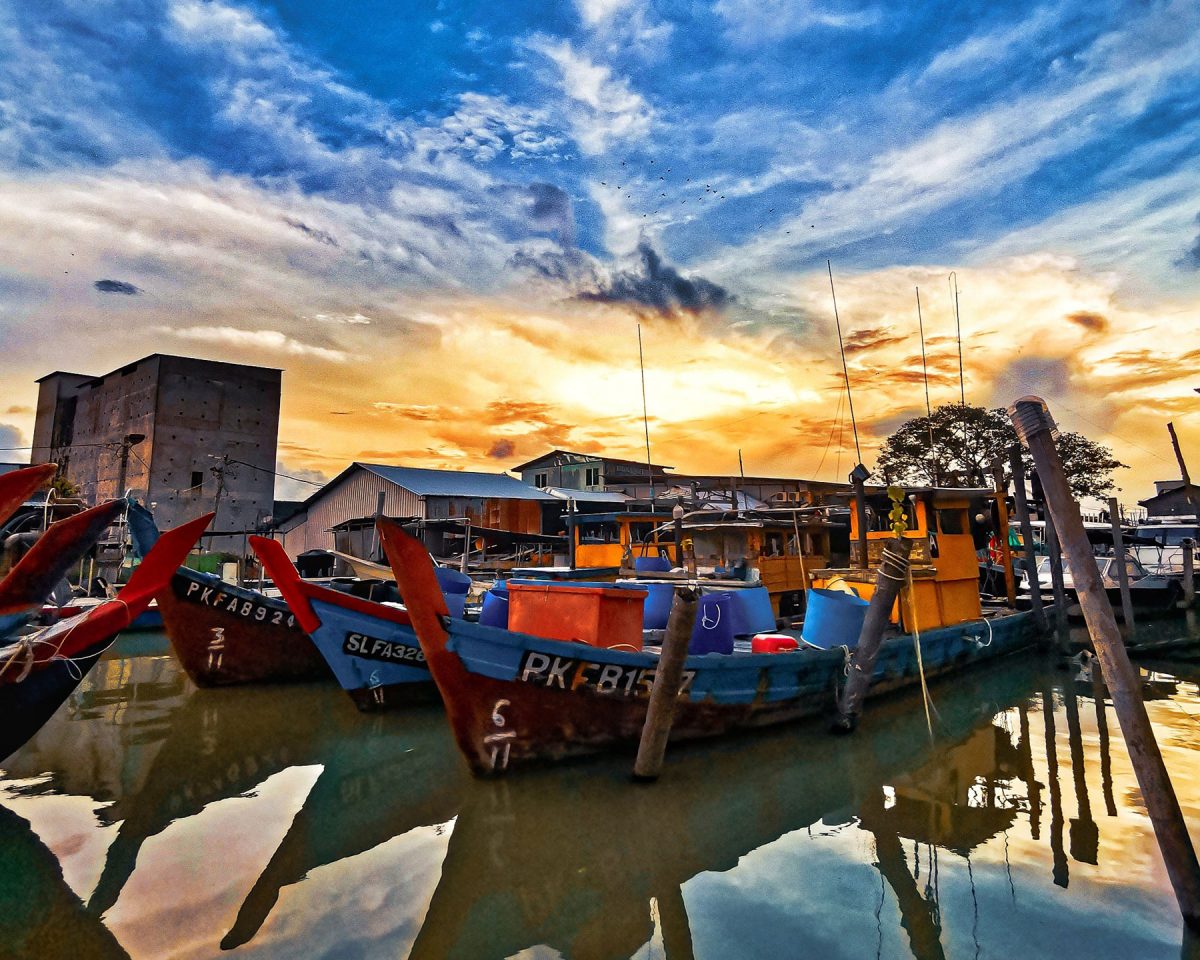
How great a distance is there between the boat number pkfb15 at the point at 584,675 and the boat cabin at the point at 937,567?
5.84 meters

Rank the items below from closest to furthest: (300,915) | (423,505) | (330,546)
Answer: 1. (300,915)
2. (423,505)
3. (330,546)

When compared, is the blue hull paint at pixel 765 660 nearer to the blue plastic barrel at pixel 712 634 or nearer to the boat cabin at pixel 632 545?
the blue plastic barrel at pixel 712 634

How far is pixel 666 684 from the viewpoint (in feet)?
21.9

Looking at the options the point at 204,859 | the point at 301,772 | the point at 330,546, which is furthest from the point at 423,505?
the point at 204,859

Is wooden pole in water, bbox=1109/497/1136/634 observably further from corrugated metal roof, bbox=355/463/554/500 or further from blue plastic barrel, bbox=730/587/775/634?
corrugated metal roof, bbox=355/463/554/500

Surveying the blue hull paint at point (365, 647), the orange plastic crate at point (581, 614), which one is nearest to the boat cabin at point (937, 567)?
the orange plastic crate at point (581, 614)

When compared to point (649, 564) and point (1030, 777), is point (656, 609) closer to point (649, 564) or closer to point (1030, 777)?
point (649, 564)

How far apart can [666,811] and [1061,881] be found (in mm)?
3354

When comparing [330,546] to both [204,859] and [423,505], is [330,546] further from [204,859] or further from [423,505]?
[204,859]

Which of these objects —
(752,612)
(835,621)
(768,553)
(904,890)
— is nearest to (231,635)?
(752,612)

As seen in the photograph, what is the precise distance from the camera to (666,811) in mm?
6363

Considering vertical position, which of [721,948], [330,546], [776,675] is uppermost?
[330,546]

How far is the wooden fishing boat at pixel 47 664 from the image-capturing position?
6039 mm

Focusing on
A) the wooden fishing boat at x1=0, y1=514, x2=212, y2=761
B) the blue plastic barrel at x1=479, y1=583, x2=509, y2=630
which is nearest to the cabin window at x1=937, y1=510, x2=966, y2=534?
the blue plastic barrel at x1=479, y1=583, x2=509, y2=630
